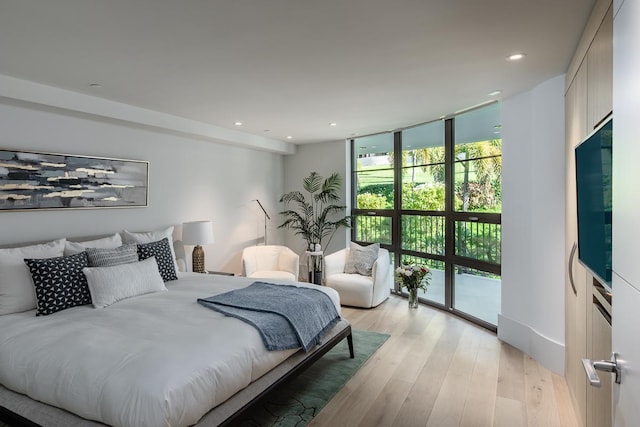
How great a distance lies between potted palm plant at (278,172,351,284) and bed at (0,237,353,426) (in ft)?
11.1

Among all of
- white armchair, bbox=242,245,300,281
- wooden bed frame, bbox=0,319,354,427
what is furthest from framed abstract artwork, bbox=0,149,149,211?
wooden bed frame, bbox=0,319,354,427

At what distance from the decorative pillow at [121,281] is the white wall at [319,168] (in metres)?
3.29

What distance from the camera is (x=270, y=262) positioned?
5578 millimetres

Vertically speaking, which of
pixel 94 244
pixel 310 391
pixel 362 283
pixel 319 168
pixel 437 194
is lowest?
pixel 310 391

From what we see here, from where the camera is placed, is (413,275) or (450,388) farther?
(413,275)

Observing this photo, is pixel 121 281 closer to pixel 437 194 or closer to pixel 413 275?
pixel 413 275

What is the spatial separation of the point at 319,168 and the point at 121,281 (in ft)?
12.9

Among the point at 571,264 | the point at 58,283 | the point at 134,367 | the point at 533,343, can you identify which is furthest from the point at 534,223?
the point at 58,283

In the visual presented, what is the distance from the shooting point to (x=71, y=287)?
2.86 m

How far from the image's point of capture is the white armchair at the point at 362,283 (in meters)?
4.90

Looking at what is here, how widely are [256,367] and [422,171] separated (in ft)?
12.2

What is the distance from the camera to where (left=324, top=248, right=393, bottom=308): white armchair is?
490 centimetres

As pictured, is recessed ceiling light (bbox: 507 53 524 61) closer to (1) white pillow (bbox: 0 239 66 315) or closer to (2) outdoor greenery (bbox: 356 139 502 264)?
(2) outdoor greenery (bbox: 356 139 502 264)

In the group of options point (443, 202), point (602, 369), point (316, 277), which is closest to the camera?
point (602, 369)
